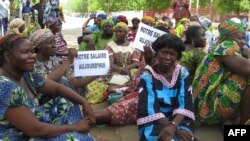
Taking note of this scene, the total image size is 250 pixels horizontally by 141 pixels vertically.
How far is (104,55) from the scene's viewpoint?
419 centimetres

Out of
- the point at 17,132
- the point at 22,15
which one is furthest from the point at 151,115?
the point at 22,15

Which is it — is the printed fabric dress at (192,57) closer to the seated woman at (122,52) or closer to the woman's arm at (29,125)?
the seated woman at (122,52)

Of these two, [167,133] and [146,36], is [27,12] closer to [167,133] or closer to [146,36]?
[146,36]

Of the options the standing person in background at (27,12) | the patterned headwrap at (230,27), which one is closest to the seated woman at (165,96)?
the patterned headwrap at (230,27)

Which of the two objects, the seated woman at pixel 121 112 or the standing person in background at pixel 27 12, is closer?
the seated woman at pixel 121 112

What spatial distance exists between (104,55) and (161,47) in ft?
3.22

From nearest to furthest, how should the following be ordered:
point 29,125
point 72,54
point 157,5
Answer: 1. point 29,125
2. point 72,54
3. point 157,5

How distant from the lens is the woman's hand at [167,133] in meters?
3.06

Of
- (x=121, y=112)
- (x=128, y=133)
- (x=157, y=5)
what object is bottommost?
(x=157, y=5)

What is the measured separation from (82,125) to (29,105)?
464 millimetres

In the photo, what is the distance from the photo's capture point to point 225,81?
376 centimetres

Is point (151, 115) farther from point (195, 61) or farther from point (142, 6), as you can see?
point (142, 6)

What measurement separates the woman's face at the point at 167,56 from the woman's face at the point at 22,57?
1183mm

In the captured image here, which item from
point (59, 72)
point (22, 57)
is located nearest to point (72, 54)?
point (59, 72)
